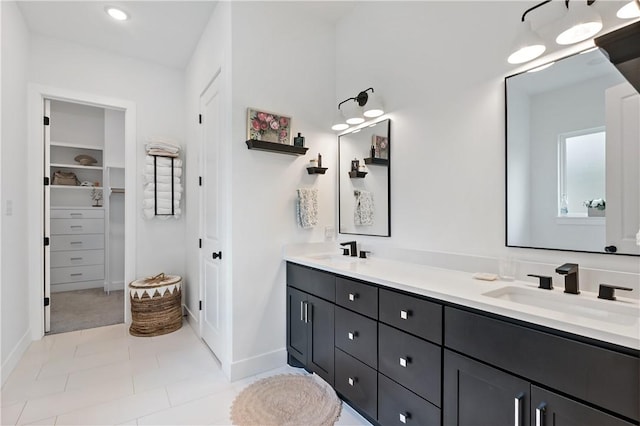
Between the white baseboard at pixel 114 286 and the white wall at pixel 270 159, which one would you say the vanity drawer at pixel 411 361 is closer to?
the white wall at pixel 270 159

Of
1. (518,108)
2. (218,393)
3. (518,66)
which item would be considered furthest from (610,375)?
(218,393)

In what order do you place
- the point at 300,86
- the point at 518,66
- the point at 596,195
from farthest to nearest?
1. the point at 300,86
2. the point at 518,66
3. the point at 596,195

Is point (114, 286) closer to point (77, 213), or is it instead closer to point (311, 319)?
point (77, 213)

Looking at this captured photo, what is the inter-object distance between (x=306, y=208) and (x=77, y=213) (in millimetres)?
4222

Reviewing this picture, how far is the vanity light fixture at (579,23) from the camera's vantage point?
49.7 inches

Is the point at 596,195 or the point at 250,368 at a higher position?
the point at 596,195

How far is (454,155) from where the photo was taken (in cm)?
191

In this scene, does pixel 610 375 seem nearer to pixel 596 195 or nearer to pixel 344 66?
pixel 596 195

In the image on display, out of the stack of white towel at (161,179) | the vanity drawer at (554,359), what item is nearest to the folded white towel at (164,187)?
the stack of white towel at (161,179)

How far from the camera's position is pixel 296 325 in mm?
2391

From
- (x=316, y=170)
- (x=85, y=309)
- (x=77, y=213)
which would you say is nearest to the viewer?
(x=316, y=170)

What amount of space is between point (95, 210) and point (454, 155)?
527cm

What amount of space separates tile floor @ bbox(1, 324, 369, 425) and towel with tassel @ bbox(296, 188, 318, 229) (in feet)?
3.86

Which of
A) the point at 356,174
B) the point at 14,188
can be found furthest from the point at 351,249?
the point at 14,188
